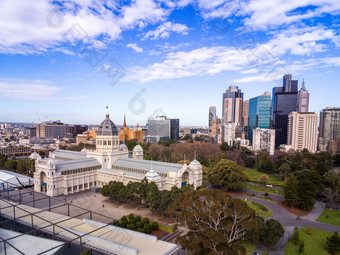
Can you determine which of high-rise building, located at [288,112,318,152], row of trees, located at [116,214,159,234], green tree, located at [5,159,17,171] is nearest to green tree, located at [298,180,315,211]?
row of trees, located at [116,214,159,234]

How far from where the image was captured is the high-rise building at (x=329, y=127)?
132 m

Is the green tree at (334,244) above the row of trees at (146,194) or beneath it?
beneath

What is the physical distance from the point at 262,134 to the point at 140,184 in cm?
10417

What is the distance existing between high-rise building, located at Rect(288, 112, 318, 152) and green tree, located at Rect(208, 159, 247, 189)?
283 ft

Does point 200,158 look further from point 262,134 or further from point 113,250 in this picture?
point 113,250

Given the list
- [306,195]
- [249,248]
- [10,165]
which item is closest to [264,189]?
[306,195]

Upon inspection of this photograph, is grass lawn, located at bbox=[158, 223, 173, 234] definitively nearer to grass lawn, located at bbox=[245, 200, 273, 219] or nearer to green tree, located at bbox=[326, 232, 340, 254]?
grass lawn, located at bbox=[245, 200, 273, 219]

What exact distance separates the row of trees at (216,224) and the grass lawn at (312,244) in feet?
45.1

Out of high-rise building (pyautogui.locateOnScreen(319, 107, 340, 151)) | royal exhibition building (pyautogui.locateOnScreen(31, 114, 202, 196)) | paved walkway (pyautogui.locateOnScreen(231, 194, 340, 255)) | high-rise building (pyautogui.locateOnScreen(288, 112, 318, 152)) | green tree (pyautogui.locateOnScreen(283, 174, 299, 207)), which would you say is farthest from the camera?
high-rise building (pyautogui.locateOnScreen(319, 107, 340, 151))

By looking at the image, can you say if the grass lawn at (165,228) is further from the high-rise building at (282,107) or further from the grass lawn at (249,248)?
the high-rise building at (282,107)

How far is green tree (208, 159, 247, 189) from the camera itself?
195ft

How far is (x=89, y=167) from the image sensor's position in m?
62.8

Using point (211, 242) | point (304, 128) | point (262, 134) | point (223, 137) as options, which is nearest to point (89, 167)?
point (211, 242)

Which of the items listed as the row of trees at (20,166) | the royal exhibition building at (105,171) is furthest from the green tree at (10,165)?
the royal exhibition building at (105,171)
